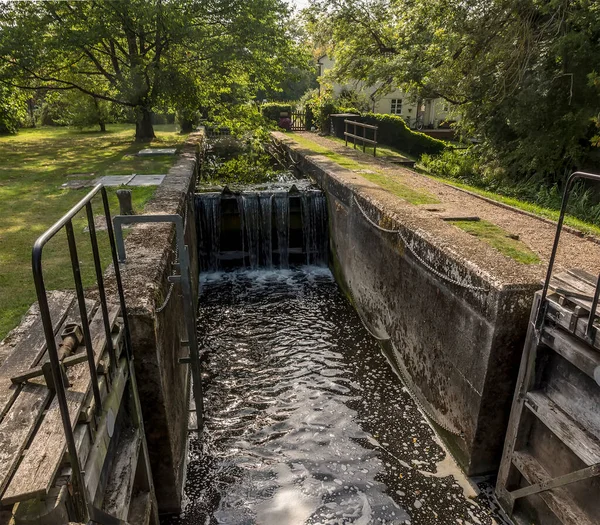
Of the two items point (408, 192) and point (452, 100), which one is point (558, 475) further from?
point (452, 100)

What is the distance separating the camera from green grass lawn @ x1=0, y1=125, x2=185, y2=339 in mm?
5078

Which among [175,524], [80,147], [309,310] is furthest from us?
[80,147]

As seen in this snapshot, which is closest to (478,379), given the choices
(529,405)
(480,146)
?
(529,405)

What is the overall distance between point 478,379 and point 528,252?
6.12ft

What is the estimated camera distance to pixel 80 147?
695 inches

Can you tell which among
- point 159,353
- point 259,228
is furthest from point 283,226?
point 159,353

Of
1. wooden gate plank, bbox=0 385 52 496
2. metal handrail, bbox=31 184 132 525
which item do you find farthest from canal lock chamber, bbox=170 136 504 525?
wooden gate plank, bbox=0 385 52 496

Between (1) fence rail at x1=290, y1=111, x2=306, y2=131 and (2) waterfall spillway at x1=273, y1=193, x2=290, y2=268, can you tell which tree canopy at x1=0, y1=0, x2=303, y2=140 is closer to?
(2) waterfall spillway at x1=273, y1=193, x2=290, y2=268

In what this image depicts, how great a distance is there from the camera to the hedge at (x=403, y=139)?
2119 cm

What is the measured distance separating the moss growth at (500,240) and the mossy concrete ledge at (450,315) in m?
0.26

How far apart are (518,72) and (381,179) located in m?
4.08

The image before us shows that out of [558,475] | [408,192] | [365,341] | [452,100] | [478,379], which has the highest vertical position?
[452,100]

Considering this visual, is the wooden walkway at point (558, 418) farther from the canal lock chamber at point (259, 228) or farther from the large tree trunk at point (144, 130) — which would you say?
the large tree trunk at point (144, 130)

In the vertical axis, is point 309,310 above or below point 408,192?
below
